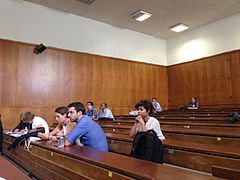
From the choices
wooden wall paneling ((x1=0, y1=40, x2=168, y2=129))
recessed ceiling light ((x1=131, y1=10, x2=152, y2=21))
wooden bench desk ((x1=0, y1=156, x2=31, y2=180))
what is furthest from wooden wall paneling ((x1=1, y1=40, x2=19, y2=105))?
wooden bench desk ((x1=0, y1=156, x2=31, y2=180))

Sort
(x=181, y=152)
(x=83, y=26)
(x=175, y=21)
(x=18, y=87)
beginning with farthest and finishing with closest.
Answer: (x=175, y=21) → (x=83, y=26) → (x=18, y=87) → (x=181, y=152)

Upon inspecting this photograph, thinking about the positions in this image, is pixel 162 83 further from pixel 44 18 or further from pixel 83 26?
pixel 44 18

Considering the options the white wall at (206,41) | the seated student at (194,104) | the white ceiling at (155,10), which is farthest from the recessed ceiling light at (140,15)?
the seated student at (194,104)

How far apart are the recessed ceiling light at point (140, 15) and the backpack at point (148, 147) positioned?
6.86m

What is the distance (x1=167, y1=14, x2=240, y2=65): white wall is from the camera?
900cm

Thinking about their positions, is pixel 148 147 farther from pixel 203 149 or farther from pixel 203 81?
pixel 203 81

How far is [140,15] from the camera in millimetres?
8609

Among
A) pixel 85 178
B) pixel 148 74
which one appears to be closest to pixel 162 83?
pixel 148 74

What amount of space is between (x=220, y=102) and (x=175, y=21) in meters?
3.76

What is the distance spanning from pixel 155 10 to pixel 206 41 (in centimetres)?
294

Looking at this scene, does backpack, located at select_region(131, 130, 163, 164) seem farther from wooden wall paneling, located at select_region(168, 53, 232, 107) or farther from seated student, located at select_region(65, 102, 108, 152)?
wooden wall paneling, located at select_region(168, 53, 232, 107)

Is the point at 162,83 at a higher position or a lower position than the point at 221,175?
higher

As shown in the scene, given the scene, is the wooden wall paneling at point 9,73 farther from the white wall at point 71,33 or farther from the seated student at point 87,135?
the seated student at point 87,135

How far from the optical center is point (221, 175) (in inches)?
59.3
